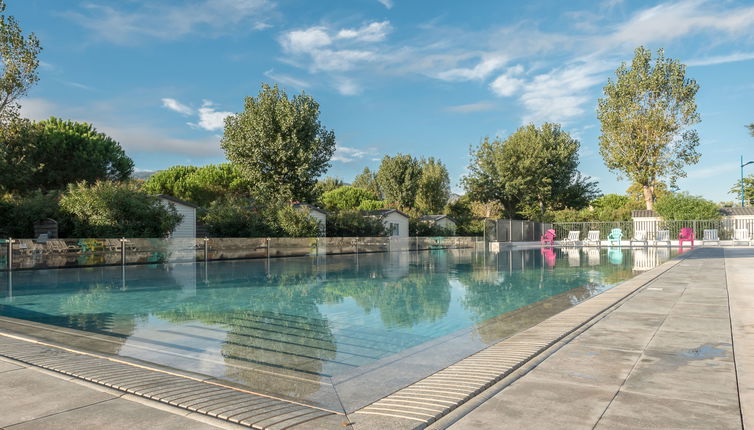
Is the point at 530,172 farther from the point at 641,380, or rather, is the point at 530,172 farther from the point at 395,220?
the point at 641,380

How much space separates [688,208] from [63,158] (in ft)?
149

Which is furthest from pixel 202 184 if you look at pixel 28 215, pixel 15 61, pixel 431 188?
pixel 28 215

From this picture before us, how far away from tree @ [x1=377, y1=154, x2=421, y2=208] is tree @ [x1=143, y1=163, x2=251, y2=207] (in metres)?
15.0

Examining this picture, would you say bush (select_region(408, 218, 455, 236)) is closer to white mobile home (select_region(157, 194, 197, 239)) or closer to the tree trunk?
the tree trunk

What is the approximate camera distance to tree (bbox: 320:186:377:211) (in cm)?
6253

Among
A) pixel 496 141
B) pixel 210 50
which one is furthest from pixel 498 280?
pixel 496 141

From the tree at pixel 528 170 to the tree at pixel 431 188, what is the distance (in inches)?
264

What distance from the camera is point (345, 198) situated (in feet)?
206

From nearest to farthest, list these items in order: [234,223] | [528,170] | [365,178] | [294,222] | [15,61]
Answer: [15,61], [234,223], [294,222], [528,170], [365,178]

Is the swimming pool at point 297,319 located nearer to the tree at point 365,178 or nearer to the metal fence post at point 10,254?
the metal fence post at point 10,254

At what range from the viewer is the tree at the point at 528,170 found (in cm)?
4169

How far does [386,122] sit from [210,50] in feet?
54.1

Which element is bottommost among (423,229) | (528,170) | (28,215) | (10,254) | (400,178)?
(10,254)

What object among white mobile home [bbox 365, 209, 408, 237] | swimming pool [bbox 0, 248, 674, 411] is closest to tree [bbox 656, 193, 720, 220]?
white mobile home [bbox 365, 209, 408, 237]
